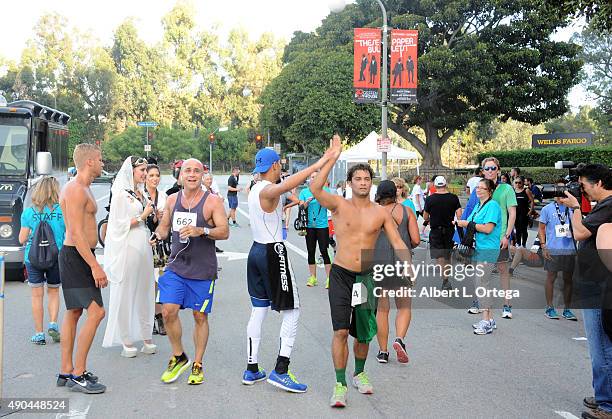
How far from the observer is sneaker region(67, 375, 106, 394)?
535 cm

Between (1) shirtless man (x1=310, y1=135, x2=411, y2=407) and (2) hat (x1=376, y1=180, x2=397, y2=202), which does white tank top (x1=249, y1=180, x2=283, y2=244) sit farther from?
Result: (2) hat (x1=376, y1=180, x2=397, y2=202)

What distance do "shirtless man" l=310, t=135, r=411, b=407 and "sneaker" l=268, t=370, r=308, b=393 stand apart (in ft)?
1.33

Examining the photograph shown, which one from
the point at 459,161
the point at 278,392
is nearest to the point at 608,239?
the point at 278,392

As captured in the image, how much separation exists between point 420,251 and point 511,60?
27060mm

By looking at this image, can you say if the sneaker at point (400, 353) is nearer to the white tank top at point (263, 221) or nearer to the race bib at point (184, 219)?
the white tank top at point (263, 221)

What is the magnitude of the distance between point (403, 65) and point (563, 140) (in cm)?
1708

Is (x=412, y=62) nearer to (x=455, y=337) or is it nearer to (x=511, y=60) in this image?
(x=455, y=337)

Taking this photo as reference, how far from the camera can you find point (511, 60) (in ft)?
124

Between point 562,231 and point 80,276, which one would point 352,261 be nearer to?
point 80,276

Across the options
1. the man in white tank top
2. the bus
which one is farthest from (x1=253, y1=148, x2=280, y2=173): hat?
the bus

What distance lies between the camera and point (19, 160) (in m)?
11.3

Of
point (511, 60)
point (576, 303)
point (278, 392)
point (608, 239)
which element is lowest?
point (278, 392)

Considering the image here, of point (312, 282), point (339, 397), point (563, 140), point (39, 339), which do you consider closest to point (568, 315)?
point (312, 282)

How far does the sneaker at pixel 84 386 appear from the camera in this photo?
211 inches
